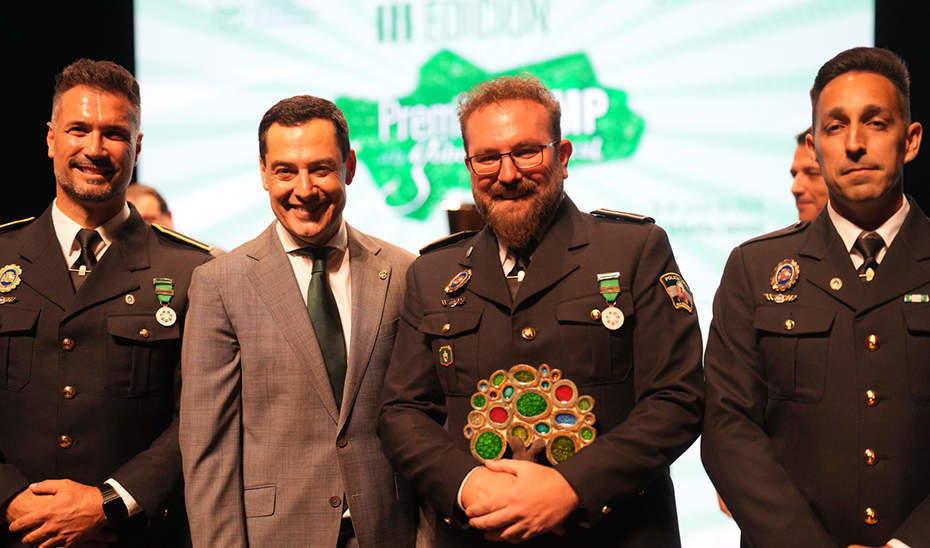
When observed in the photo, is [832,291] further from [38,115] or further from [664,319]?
[38,115]

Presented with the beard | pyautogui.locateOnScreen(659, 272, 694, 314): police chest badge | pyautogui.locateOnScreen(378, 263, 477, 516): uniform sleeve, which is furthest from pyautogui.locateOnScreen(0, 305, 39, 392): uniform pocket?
pyautogui.locateOnScreen(659, 272, 694, 314): police chest badge

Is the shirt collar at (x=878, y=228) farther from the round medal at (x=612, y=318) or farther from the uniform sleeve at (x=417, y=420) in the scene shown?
the uniform sleeve at (x=417, y=420)

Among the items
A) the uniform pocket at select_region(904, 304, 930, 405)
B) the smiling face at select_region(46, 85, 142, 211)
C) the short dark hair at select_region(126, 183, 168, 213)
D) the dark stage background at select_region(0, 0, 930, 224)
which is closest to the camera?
the uniform pocket at select_region(904, 304, 930, 405)

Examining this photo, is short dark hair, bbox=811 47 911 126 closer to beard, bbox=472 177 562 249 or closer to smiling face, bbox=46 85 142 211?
beard, bbox=472 177 562 249

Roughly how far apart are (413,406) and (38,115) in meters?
4.22

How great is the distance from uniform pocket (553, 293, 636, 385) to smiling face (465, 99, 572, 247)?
0.25 m

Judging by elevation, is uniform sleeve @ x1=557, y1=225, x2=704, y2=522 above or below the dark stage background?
below

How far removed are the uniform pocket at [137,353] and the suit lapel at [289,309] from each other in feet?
1.10

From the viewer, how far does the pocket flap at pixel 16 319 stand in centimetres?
243

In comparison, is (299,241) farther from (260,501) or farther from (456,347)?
(260,501)

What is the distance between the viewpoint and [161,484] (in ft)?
7.82

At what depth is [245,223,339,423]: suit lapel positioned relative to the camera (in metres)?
2.30

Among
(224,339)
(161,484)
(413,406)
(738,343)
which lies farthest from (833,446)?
(161,484)

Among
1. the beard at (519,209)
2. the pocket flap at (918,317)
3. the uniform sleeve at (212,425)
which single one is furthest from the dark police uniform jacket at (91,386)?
the pocket flap at (918,317)
